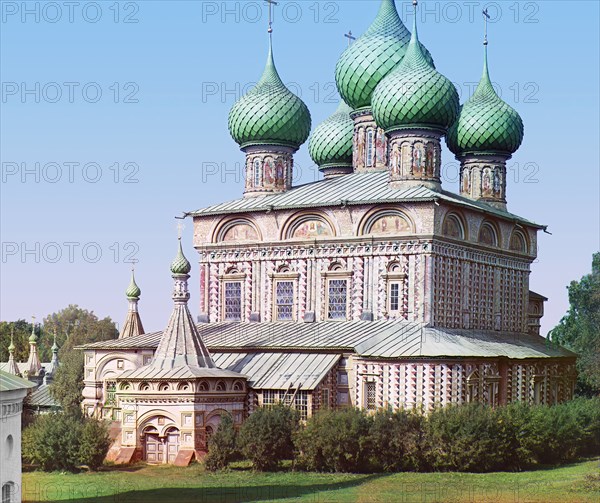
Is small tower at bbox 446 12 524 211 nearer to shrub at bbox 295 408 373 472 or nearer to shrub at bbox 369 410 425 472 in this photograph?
shrub at bbox 369 410 425 472

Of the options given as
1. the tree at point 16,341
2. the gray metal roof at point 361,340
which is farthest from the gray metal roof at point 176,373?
the tree at point 16,341

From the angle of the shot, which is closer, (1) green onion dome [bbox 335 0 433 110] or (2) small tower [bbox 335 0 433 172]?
(2) small tower [bbox 335 0 433 172]

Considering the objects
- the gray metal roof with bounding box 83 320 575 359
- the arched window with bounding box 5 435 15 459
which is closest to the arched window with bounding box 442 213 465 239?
the gray metal roof with bounding box 83 320 575 359

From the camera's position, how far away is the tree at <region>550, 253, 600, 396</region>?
43000 millimetres

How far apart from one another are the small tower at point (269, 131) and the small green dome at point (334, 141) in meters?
1.63

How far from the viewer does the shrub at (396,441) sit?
75.6ft

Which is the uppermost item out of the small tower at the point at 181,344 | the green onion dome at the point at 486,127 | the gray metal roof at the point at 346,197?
the green onion dome at the point at 486,127

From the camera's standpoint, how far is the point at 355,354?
2595 cm

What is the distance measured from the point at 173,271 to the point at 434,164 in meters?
6.97

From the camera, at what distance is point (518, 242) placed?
1261 inches

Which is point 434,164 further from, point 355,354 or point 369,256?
point 355,354

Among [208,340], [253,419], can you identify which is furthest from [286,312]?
[253,419]

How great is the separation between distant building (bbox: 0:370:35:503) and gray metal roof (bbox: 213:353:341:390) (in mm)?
8287

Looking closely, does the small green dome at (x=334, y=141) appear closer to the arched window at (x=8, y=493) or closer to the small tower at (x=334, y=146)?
the small tower at (x=334, y=146)
